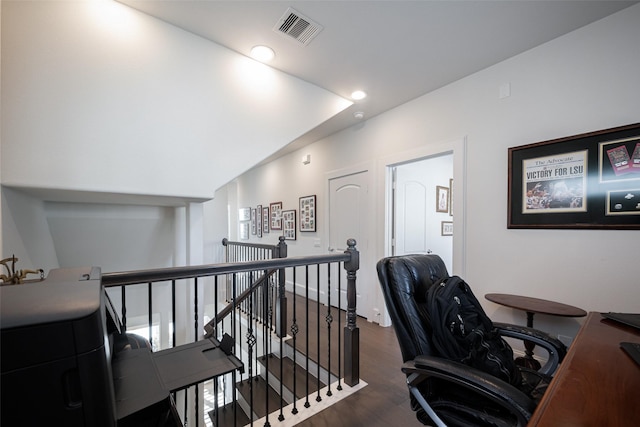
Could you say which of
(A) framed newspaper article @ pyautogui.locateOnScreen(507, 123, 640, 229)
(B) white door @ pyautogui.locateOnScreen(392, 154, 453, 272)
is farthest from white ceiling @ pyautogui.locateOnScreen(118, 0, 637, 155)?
(B) white door @ pyautogui.locateOnScreen(392, 154, 453, 272)

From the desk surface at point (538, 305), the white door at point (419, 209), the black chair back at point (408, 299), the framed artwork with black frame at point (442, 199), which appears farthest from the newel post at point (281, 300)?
the framed artwork with black frame at point (442, 199)

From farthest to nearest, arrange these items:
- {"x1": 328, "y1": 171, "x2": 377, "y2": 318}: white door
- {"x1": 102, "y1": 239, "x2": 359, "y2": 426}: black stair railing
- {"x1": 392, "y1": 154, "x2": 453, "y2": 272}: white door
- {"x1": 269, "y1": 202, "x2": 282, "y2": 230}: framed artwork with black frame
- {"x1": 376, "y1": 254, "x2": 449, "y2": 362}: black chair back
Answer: {"x1": 269, "y1": 202, "x2": 282, "y2": 230}: framed artwork with black frame
{"x1": 328, "y1": 171, "x2": 377, "y2": 318}: white door
{"x1": 392, "y1": 154, "x2": 453, "y2": 272}: white door
{"x1": 102, "y1": 239, "x2": 359, "y2": 426}: black stair railing
{"x1": 376, "y1": 254, "x2": 449, "y2": 362}: black chair back

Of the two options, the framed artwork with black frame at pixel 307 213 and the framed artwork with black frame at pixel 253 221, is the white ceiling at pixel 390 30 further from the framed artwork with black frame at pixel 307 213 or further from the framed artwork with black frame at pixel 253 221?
the framed artwork with black frame at pixel 253 221

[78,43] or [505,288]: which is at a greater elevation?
[78,43]

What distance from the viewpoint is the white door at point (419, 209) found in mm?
3328

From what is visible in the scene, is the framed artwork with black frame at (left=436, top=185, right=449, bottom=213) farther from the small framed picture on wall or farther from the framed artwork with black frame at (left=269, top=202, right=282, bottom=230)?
the framed artwork with black frame at (left=269, top=202, right=282, bottom=230)

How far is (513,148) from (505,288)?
122 cm

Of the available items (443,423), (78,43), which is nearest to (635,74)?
(443,423)

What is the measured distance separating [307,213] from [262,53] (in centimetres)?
263

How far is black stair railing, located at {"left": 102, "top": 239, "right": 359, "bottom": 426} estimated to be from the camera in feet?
4.47

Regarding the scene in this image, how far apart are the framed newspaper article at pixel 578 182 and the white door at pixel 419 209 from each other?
3.61 ft

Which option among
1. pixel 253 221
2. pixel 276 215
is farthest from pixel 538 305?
pixel 253 221

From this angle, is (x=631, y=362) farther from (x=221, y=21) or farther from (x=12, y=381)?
(x=221, y=21)

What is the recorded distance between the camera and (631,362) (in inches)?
35.3
